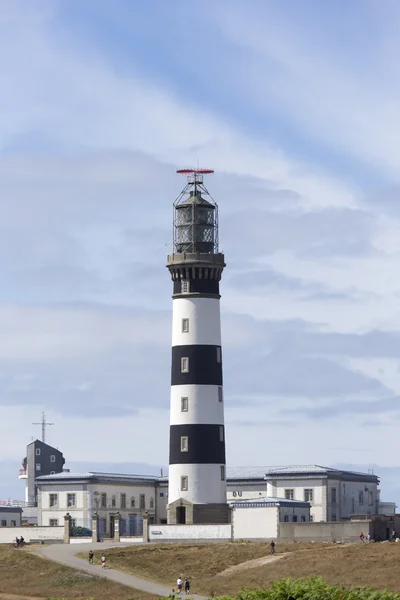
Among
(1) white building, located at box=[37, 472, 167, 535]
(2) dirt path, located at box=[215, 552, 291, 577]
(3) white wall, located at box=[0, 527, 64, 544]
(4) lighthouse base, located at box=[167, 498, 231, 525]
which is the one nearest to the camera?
(2) dirt path, located at box=[215, 552, 291, 577]

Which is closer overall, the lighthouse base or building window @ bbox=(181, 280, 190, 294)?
the lighthouse base

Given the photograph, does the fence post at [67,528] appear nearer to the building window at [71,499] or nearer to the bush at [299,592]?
the building window at [71,499]

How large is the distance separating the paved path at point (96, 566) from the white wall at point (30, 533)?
4.96 meters

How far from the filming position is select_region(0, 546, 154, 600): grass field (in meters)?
86.8

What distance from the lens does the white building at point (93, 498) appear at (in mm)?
127000

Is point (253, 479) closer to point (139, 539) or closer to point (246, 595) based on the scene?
point (139, 539)

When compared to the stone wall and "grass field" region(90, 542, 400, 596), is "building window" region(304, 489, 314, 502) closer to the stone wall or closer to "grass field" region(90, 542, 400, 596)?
the stone wall

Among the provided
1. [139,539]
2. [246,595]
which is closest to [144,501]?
[139,539]

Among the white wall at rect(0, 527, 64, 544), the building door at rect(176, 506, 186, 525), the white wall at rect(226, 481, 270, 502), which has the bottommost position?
the white wall at rect(0, 527, 64, 544)

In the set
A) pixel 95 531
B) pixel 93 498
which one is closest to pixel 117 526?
pixel 95 531

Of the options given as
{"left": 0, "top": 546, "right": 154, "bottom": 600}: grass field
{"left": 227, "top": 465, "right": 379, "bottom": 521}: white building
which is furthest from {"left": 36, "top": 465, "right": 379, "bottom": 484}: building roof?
{"left": 0, "top": 546, "right": 154, "bottom": 600}: grass field

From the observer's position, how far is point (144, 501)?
132250 mm

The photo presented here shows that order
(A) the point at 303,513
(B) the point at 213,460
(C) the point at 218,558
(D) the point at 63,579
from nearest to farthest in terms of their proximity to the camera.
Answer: (D) the point at 63,579
(C) the point at 218,558
(B) the point at 213,460
(A) the point at 303,513

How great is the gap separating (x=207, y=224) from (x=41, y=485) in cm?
3390
